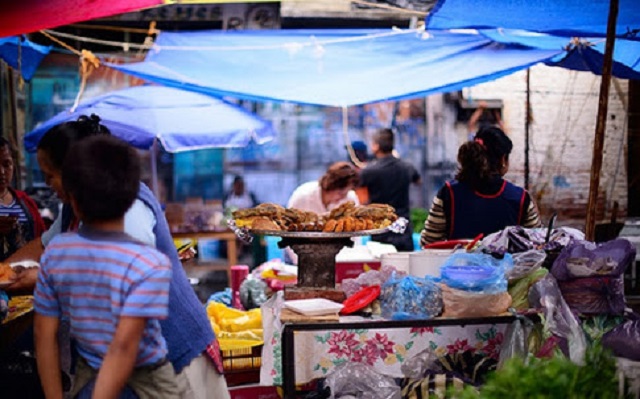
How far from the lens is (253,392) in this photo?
5270 mm

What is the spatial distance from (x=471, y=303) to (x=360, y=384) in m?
0.80

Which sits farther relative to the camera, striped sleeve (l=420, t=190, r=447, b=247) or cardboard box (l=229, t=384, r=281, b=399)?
striped sleeve (l=420, t=190, r=447, b=247)

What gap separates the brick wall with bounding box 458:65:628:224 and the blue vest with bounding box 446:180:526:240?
19.7 feet

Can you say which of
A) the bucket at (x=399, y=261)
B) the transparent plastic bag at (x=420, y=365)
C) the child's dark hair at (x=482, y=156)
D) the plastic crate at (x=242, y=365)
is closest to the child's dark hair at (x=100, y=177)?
the transparent plastic bag at (x=420, y=365)

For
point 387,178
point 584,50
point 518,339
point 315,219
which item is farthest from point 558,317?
point 387,178

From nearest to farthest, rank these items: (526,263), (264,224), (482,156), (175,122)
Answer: (526,263)
(264,224)
(482,156)
(175,122)

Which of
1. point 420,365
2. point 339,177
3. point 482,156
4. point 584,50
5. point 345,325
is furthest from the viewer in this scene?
point 339,177

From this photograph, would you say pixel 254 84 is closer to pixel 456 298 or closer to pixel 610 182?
pixel 456 298

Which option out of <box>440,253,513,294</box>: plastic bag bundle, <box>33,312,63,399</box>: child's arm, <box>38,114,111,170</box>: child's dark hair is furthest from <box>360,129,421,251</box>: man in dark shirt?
<box>33,312,63,399</box>: child's arm

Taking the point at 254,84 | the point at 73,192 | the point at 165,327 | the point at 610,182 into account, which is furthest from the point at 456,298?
the point at 610,182

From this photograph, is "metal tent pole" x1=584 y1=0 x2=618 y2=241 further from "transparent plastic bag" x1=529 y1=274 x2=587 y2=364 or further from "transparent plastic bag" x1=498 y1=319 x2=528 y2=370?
"transparent plastic bag" x1=498 y1=319 x2=528 y2=370

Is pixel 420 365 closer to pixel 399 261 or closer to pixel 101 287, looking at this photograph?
pixel 399 261

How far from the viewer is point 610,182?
37.3 ft

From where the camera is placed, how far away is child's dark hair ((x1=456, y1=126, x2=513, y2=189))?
5.34 meters
